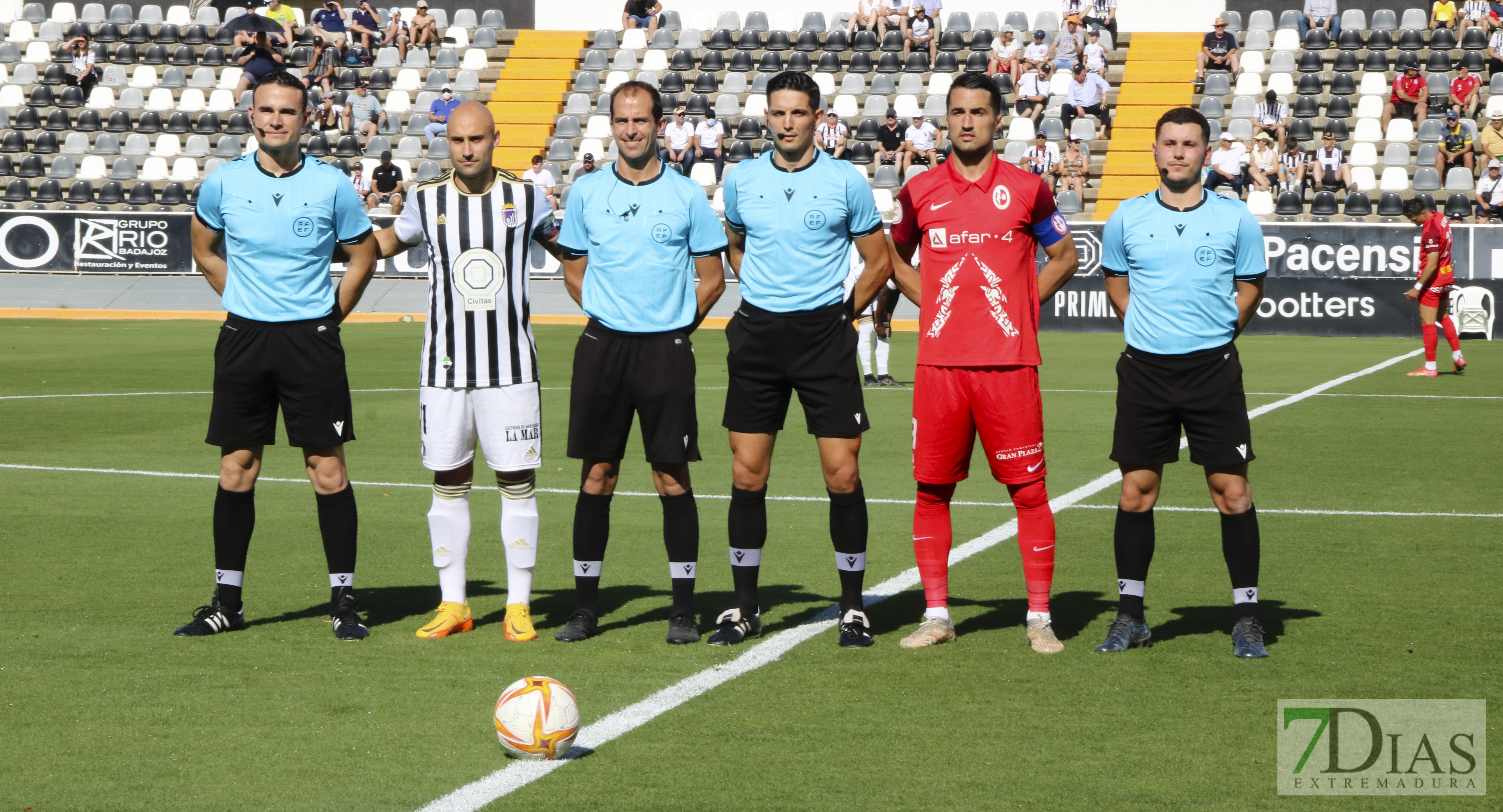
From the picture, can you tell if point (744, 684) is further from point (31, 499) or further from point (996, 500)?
point (31, 499)

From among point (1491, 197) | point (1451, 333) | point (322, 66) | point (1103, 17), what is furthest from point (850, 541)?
point (322, 66)

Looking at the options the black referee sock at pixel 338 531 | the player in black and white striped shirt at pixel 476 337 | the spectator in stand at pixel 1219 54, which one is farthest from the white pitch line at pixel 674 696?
the spectator in stand at pixel 1219 54

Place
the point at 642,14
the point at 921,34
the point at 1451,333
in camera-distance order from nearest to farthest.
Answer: the point at 1451,333
the point at 921,34
the point at 642,14

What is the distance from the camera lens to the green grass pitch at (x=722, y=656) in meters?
4.40

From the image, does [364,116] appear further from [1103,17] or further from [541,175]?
[1103,17]

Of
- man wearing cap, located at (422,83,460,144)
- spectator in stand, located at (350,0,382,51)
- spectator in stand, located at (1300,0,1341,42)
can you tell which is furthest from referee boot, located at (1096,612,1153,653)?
spectator in stand, located at (350,0,382,51)

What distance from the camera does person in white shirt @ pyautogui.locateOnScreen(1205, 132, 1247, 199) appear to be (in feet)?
90.3

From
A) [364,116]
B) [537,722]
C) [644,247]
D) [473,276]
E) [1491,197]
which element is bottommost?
[537,722]

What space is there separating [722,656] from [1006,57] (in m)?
27.0

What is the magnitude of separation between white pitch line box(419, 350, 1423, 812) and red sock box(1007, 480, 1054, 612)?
33.5 inches

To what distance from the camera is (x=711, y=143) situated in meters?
30.4

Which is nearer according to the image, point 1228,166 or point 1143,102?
point 1228,166

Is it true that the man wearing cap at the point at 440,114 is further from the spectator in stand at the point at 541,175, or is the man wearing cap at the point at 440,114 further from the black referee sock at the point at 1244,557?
the black referee sock at the point at 1244,557

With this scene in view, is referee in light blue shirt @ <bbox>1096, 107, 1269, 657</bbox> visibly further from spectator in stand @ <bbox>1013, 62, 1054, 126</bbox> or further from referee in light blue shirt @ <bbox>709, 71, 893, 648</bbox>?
spectator in stand @ <bbox>1013, 62, 1054, 126</bbox>
